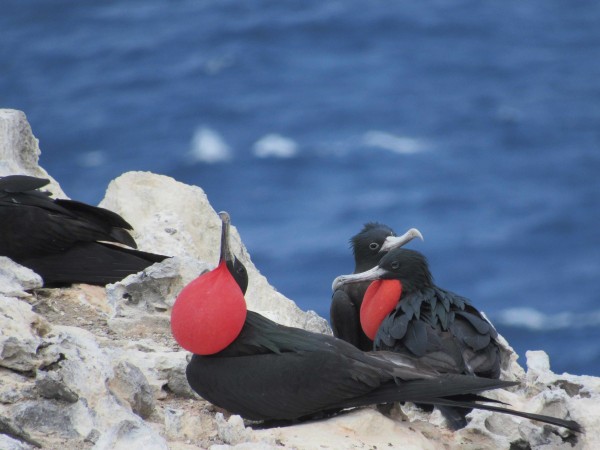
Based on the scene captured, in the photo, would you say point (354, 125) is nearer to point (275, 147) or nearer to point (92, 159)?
point (275, 147)

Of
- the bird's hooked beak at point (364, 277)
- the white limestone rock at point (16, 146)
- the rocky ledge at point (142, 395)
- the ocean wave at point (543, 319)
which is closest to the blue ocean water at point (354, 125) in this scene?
the ocean wave at point (543, 319)

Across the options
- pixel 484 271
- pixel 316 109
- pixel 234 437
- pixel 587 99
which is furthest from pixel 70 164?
pixel 234 437

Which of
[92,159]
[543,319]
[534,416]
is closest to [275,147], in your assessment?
[92,159]

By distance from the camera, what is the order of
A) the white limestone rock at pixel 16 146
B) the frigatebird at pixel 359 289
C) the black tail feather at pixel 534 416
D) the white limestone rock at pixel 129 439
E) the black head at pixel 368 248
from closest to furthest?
1. the white limestone rock at pixel 129 439
2. the black tail feather at pixel 534 416
3. the frigatebird at pixel 359 289
4. the white limestone rock at pixel 16 146
5. the black head at pixel 368 248

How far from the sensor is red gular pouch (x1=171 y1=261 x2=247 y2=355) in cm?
459

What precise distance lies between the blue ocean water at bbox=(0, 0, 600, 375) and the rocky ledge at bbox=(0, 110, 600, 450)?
10.4 metres

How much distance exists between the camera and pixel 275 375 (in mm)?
4621

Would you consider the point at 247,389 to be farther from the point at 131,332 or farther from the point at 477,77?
the point at 477,77

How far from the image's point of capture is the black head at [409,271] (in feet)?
20.3

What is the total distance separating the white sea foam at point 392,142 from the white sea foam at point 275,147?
1.19 metres

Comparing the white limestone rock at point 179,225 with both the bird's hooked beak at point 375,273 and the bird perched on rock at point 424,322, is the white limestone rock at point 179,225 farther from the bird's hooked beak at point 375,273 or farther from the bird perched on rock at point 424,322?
the bird perched on rock at point 424,322

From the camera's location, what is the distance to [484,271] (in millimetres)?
16922

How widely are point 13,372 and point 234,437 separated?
790mm

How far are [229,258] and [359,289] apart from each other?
87.5 inches
